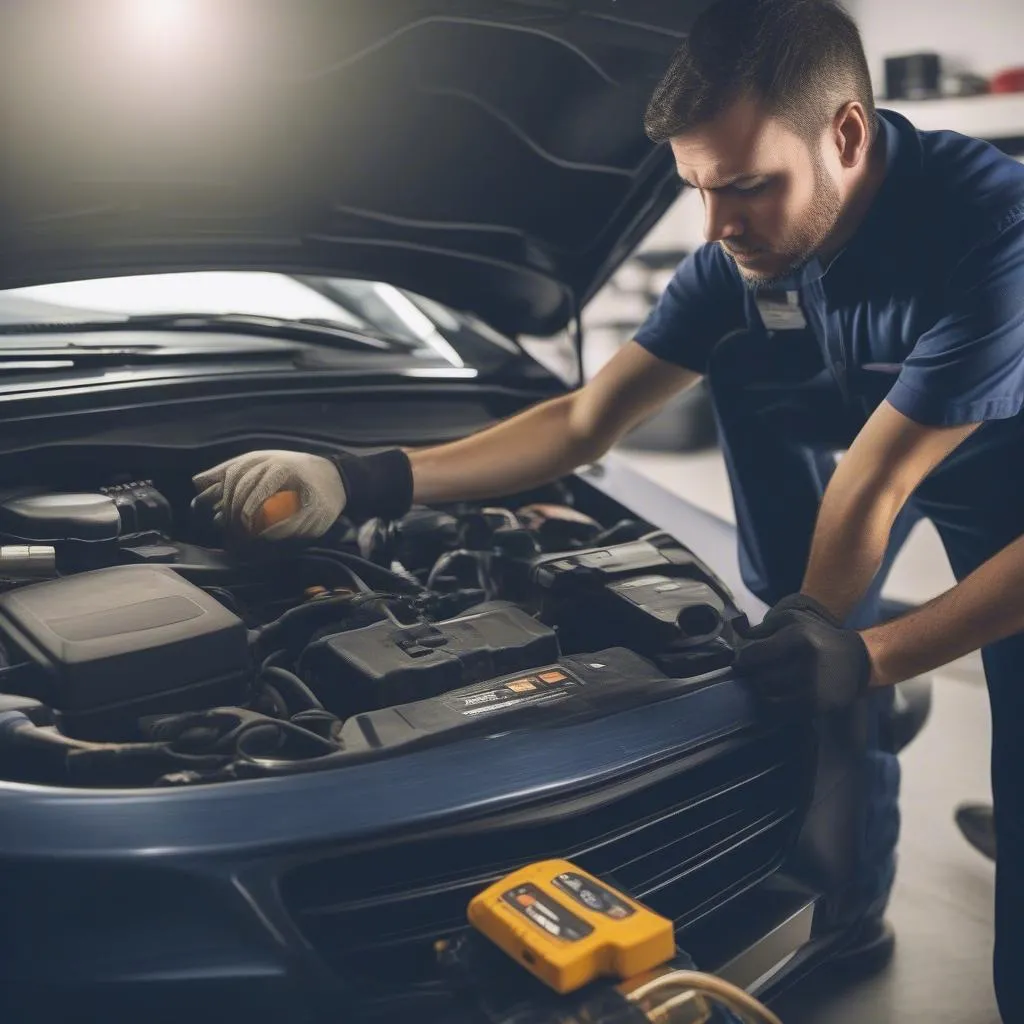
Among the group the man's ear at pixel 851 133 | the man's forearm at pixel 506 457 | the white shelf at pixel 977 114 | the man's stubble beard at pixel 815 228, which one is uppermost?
the white shelf at pixel 977 114

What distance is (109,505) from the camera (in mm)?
1430

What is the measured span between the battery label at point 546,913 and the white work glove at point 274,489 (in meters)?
0.67

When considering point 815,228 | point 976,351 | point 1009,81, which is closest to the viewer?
point 976,351

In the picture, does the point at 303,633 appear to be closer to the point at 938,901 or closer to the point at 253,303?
the point at 253,303

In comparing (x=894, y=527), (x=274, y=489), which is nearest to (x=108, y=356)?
(x=274, y=489)

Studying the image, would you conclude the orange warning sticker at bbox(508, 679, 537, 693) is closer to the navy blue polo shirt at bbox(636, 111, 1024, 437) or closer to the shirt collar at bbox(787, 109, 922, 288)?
the navy blue polo shirt at bbox(636, 111, 1024, 437)

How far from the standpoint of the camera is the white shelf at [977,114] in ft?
15.8

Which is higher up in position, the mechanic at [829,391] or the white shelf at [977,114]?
the white shelf at [977,114]

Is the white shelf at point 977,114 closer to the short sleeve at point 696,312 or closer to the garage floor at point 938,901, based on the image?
the garage floor at point 938,901

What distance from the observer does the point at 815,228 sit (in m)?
1.44

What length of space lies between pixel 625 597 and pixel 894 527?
2.08 ft

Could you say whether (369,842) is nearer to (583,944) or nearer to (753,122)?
(583,944)

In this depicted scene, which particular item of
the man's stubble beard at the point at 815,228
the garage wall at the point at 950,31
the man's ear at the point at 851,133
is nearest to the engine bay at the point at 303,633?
the man's stubble beard at the point at 815,228

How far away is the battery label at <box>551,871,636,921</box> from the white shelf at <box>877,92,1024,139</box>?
453 centimetres
